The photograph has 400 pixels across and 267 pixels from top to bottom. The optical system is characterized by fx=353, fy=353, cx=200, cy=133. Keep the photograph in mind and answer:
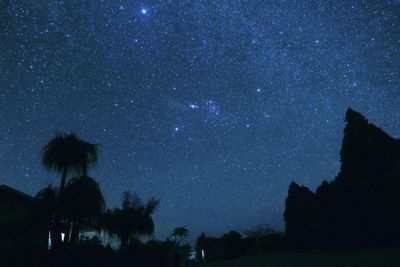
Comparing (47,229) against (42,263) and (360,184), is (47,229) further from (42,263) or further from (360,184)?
(360,184)

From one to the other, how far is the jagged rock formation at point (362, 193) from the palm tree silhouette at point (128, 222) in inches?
638

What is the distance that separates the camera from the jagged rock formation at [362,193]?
84.3ft

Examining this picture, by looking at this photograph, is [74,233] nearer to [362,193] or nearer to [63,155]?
[63,155]

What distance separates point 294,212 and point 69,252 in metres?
27.4

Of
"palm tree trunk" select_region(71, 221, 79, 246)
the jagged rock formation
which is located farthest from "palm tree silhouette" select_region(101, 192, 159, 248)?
the jagged rock formation

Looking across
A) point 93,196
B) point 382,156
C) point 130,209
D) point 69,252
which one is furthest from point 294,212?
point 69,252

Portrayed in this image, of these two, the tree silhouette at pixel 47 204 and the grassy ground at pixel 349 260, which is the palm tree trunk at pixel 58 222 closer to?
the tree silhouette at pixel 47 204

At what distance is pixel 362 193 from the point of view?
2733 cm

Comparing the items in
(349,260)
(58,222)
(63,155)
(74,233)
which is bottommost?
(349,260)

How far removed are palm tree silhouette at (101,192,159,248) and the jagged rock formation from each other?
1621cm

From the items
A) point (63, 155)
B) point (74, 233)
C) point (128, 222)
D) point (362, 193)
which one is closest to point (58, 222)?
point (74, 233)

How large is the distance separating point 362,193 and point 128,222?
19884 millimetres

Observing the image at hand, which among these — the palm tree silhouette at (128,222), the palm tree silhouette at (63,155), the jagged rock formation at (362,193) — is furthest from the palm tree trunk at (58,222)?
the jagged rock formation at (362,193)

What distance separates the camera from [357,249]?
90.6ft
